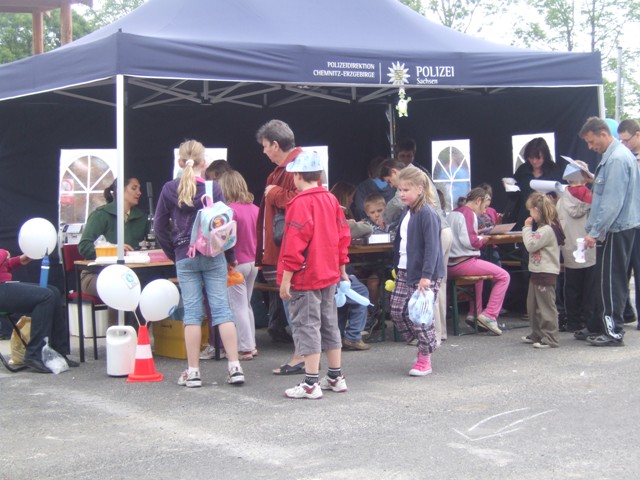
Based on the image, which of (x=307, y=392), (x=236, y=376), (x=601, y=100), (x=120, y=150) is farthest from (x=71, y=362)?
(x=601, y=100)

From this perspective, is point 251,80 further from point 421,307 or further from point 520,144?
point 520,144

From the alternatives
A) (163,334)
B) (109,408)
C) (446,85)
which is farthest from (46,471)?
(446,85)

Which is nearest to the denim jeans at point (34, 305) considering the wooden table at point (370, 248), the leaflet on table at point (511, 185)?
the wooden table at point (370, 248)

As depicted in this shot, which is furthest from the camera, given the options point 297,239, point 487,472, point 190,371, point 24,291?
point 24,291

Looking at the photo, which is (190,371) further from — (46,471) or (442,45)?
(442,45)

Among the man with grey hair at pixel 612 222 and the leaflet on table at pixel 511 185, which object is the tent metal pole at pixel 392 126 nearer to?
the leaflet on table at pixel 511 185

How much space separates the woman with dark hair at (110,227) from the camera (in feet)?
28.4

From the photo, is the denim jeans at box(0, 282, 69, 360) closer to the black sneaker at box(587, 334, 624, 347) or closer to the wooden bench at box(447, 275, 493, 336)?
the wooden bench at box(447, 275, 493, 336)

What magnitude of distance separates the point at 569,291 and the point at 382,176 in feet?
7.53

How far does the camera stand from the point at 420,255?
7211mm

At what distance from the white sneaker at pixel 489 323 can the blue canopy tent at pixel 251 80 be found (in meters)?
2.30

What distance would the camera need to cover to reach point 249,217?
8047 mm

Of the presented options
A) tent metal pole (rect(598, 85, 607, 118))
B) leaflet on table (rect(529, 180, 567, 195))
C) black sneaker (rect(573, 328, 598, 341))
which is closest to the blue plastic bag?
black sneaker (rect(573, 328, 598, 341))

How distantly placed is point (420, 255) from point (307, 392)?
1508 mm
